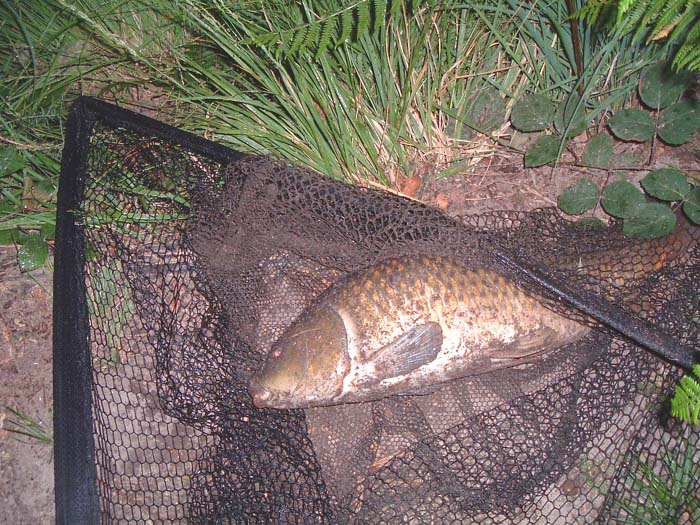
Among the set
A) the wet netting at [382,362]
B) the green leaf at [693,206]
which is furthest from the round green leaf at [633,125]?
the wet netting at [382,362]

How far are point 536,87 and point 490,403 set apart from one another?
150 centimetres

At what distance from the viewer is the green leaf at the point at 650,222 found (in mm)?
1966

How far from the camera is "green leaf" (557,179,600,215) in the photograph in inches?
87.7

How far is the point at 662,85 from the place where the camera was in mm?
2182

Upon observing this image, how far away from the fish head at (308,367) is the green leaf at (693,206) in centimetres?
138

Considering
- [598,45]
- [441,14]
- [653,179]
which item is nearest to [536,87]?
[598,45]

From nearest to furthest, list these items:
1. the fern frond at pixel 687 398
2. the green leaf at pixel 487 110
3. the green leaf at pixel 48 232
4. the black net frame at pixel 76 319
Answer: the fern frond at pixel 687 398 → the black net frame at pixel 76 319 → the green leaf at pixel 487 110 → the green leaf at pixel 48 232

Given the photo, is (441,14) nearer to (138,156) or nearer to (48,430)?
(138,156)

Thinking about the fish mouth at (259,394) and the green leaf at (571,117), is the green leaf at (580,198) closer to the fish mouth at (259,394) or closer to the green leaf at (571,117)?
the green leaf at (571,117)

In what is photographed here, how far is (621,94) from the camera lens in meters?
2.34

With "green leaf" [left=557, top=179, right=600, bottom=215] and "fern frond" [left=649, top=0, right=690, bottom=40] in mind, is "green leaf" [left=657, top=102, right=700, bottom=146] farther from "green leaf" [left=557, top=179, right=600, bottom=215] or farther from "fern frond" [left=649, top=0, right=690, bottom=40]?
"fern frond" [left=649, top=0, right=690, bottom=40]

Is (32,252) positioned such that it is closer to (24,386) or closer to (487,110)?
(24,386)

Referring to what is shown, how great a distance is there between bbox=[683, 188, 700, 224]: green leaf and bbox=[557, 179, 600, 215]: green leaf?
0.32 meters

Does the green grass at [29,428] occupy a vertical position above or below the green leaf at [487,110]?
below
